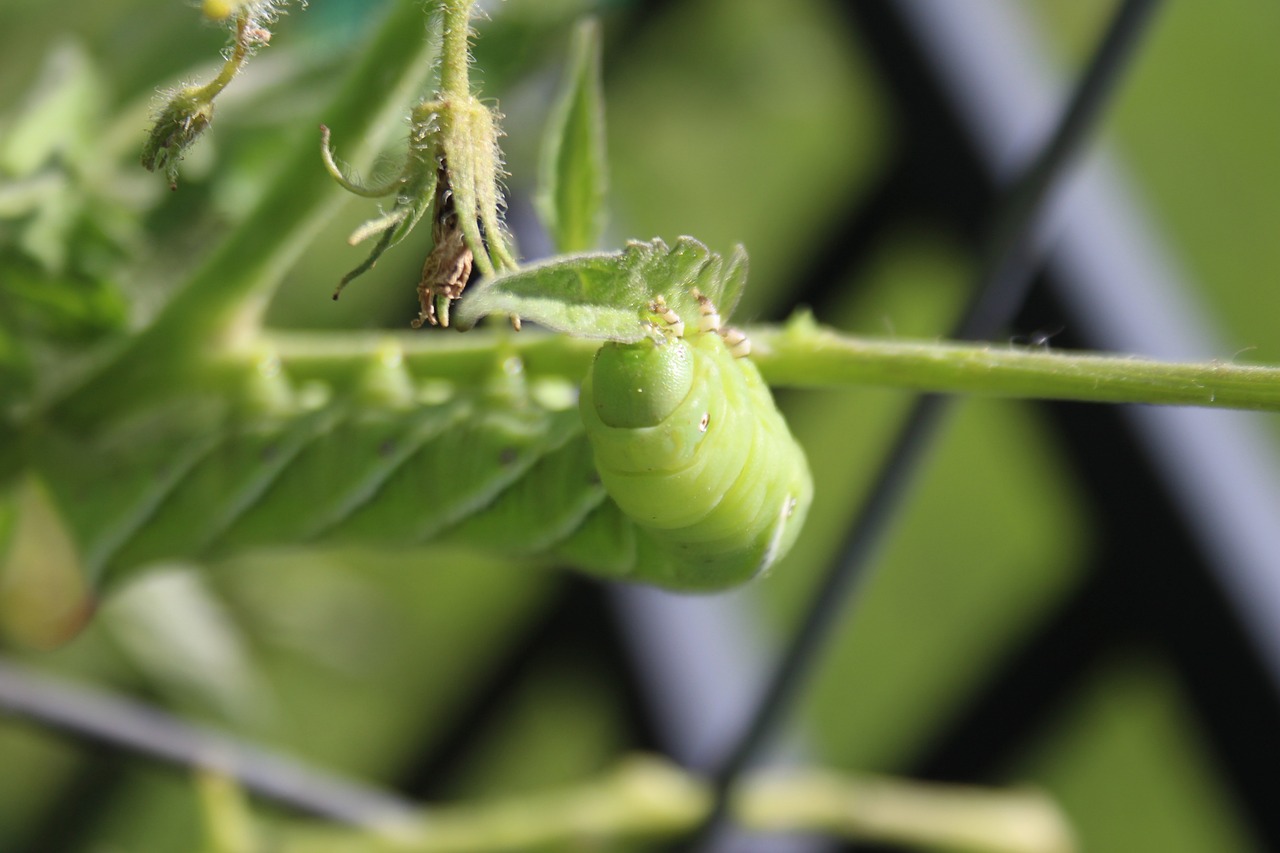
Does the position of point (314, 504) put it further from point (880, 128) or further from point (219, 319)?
point (880, 128)

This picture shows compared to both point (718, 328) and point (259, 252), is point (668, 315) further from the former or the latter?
point (259, 252)

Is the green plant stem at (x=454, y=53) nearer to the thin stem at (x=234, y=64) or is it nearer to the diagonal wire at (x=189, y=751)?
the thin stem at (x=234, y=64)

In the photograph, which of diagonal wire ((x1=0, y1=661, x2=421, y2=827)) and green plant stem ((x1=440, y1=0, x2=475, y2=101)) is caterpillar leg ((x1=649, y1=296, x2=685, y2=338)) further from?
diagonal wire ((x1=0, y1=661, x2=421, y2=827))

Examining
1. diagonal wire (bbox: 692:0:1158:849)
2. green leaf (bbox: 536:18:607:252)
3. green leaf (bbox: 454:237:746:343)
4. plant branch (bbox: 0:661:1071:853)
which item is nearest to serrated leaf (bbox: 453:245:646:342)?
green leaf (bbox: 454:237:746:343)

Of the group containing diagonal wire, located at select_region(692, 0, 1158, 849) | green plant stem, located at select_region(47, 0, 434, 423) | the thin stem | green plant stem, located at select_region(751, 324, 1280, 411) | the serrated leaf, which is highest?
diagonal wire, located at select_region(692, 0, 1158, 849)

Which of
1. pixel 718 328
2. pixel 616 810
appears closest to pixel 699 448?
pixel 718 328

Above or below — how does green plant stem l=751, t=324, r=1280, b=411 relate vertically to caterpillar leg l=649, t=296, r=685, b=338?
above
